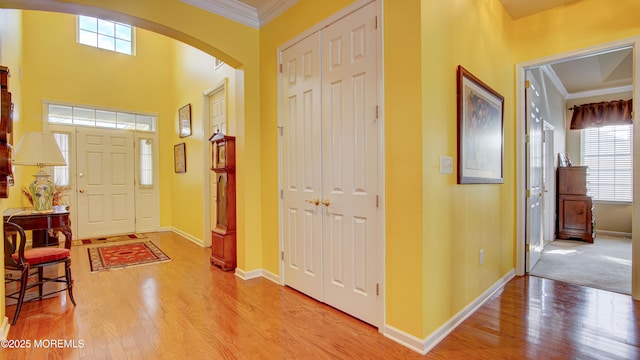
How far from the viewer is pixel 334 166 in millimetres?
2557

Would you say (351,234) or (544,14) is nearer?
(351,234)

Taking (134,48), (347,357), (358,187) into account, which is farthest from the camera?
(134,48)

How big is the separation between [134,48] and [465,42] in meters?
6.31

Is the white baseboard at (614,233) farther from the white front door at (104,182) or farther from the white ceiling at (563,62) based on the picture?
the white front door at (104,182)

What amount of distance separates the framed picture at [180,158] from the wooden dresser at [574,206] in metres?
6.92

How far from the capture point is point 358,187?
2.36 meters

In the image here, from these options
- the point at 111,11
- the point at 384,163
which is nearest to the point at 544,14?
the point at 384,163

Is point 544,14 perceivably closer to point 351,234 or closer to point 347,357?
point 351,234

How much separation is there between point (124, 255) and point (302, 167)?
327cm

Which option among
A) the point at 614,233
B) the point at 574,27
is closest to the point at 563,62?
the point at 574,27

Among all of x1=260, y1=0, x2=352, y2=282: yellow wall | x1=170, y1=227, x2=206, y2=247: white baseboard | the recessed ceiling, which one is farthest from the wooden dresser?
x1=170, y1=227, x2=206, y2=247: white baseboard

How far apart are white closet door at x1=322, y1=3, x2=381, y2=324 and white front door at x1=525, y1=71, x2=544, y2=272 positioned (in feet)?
7.60

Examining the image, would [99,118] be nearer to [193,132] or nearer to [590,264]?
[193,132]

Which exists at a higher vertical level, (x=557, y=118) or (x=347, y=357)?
(x=557, y=118)
